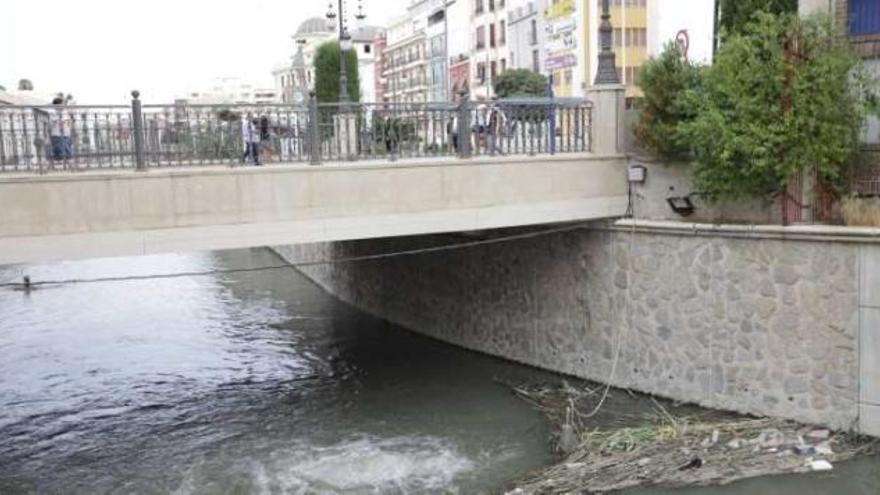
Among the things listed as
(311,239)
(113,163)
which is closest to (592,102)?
(311,239)

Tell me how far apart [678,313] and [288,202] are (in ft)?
20.7

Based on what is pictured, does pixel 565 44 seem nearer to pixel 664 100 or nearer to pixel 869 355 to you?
pixel 664 100

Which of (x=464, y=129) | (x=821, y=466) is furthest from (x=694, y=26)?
(x=821, y=466)

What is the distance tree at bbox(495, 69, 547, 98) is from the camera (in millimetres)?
44094

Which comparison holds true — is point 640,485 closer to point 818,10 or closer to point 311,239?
point 311,239

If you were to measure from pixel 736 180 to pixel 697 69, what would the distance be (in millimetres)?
2263

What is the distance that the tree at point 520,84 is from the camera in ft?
145

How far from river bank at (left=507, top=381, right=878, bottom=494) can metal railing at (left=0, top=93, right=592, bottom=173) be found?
4645 mm

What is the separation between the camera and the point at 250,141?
12.9 m

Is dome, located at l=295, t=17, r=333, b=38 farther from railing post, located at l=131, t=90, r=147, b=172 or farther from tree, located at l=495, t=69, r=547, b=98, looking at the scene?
railing post, located at l=131, t=90, r=147, b=172

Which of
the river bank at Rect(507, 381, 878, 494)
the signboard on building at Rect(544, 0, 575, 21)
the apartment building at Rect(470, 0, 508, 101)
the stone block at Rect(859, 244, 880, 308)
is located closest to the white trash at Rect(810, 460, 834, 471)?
the river bank at Rect(507, 381, 878, 494)

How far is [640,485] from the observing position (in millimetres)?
11406

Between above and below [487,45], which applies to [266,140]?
below

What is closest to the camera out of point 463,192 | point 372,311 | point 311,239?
point 311,239
